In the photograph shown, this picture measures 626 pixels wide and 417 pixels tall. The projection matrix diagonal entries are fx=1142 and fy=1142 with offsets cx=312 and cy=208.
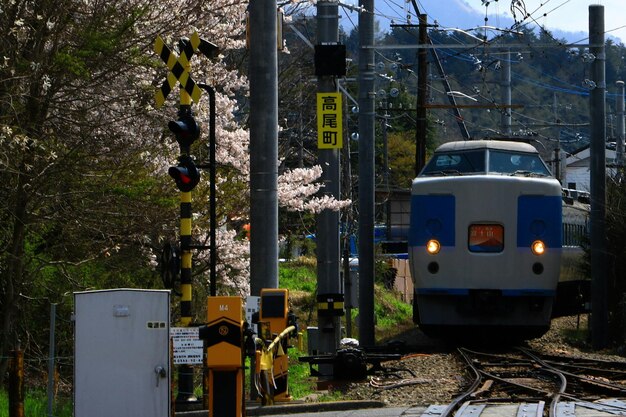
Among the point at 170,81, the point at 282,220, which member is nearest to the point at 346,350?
the point at 170,81

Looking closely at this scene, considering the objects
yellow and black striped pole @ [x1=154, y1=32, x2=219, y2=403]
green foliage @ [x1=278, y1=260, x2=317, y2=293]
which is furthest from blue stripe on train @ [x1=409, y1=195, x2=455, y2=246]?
green foliage @ [x1=278, y1=260, x2=317, y2=293]

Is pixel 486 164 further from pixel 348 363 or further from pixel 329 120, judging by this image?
pixel 348 363

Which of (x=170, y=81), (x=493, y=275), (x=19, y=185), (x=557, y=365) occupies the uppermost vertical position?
(x=170, y=81)

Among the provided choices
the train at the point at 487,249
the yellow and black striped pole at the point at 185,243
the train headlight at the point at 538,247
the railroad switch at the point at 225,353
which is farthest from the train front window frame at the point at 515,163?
the railroad switch at the point at 225,353

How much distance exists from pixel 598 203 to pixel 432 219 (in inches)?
235

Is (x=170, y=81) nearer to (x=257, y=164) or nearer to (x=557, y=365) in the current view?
(x=257, y=164)

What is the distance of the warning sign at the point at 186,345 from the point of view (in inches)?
428

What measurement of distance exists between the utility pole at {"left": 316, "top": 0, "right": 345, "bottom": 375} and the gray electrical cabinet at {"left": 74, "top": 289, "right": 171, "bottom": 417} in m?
6.17

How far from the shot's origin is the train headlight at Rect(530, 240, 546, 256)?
18094mm

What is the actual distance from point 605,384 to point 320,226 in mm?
5338

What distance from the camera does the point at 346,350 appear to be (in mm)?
14211

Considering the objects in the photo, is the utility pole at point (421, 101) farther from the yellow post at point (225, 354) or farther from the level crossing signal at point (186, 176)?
the yellow post at point (225, 354)

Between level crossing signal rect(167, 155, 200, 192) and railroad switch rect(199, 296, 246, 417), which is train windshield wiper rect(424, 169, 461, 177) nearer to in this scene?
level crossing signal rect(167, 155, 200, 192)

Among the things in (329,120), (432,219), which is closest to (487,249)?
(432,219)
